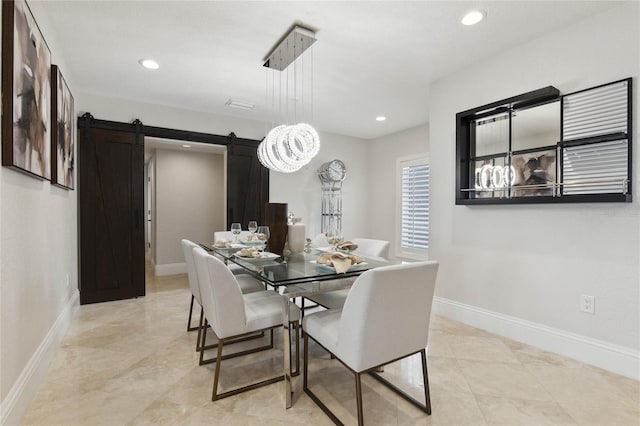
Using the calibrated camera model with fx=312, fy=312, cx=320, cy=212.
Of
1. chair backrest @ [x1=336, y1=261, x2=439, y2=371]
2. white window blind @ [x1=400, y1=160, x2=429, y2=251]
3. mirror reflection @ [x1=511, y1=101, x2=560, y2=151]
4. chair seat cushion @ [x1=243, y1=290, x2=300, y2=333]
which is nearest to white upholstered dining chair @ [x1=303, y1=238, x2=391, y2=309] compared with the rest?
chair seat cushion @ [x1=243, y1=290, x2=300, y2=333]

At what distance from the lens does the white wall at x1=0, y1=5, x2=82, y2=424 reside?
149cm

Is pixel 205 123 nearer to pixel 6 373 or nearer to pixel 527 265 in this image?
pixel 6 373

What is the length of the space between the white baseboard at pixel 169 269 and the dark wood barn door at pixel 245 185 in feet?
5.21

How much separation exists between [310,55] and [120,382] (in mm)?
2865

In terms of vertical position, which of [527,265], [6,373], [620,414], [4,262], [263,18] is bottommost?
[620,414]

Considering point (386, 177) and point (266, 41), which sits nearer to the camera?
point (266, 41)

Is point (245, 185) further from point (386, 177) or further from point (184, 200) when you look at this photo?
point (386, 177)

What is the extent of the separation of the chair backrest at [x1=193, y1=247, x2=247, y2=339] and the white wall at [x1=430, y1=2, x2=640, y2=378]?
7.48ft

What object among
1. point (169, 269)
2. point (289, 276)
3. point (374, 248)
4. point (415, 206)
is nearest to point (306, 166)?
point (415, 206)

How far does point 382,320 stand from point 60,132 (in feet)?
9.32

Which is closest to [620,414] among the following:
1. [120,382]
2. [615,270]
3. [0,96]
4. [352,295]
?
[615,270]

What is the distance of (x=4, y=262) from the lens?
148 cm

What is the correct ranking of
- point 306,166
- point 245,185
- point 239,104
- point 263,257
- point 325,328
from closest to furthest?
point 325,328 → point 263,257 → point 239,104 → point 245,185 → point 306,166

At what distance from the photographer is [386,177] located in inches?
222
